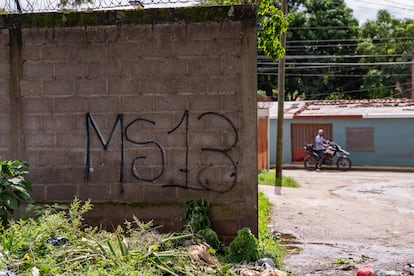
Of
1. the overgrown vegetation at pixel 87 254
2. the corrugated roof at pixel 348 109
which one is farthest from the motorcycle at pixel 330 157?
the overgrown vegetation at pixel 87 254

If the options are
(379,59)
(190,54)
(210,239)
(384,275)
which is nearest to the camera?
(384,275)

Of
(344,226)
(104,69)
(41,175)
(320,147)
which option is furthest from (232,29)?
(320,147)

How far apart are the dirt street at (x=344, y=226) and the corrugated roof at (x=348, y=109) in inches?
319

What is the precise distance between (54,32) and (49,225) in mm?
2595

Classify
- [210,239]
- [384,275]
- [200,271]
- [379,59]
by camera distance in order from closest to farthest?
Answer: [200,271] → [384,275] → [210,239] → [379,59]

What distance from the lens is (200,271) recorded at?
15.3ft

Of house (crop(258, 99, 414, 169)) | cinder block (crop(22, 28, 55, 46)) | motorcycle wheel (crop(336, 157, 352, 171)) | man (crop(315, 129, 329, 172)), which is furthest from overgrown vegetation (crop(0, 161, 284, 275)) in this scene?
motorcycle wheel (crop(336, 157, 352, 171))

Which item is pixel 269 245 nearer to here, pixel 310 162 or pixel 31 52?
pixel 31 52

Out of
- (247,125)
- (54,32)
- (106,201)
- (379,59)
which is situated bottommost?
(106,201)

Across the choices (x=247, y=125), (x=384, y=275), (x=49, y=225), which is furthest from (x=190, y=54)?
(x=384, y=275)

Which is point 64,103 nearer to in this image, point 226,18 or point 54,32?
point 54,32

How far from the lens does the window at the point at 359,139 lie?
944 inches

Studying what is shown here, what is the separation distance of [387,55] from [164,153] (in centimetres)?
2922

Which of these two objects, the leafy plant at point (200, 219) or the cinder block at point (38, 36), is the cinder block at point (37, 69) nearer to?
the cinder block at point (38, 36)
